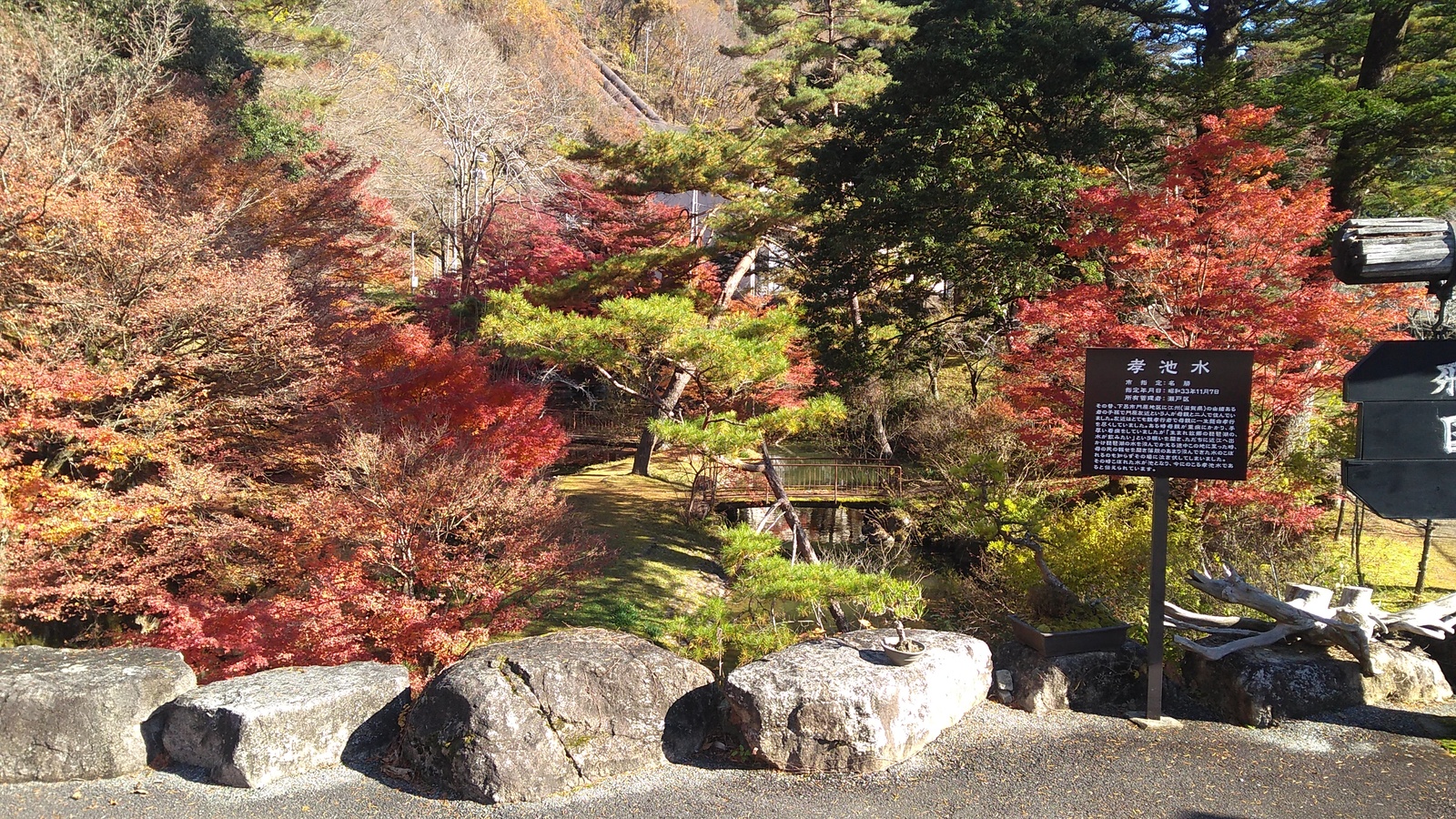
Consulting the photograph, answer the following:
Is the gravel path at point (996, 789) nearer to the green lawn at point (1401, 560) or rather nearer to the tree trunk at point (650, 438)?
the green lawn at point (1401, 560)

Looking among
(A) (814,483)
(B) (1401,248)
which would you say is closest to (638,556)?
(A) (814,483)

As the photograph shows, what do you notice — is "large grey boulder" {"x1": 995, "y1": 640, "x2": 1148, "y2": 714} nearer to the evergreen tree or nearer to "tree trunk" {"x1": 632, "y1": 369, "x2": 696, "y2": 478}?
the evergreen tree

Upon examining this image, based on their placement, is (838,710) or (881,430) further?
(881,430)

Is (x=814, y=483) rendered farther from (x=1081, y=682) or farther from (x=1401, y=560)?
(x=1081, y=682)

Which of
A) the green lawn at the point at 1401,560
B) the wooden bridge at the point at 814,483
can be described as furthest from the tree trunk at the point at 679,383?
the green lawn at the point at 1401,560

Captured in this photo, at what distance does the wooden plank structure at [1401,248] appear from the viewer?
121 inches

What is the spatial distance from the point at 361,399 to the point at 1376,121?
1174cm

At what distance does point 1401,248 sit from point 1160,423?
6.11ft

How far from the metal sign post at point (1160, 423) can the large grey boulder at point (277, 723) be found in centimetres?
440

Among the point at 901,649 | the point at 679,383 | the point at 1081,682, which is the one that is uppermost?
the point at 679,383

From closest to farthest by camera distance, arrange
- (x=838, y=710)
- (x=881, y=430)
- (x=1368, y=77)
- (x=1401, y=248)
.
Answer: (x=1401, y=248), (x=838, y=710), (x=1368, y=77), (x=881, y=430)

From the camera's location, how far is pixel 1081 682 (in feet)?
16.9

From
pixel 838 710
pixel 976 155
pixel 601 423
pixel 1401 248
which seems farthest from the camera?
pixel 601 423

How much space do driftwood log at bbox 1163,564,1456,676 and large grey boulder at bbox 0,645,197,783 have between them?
19.9ft
